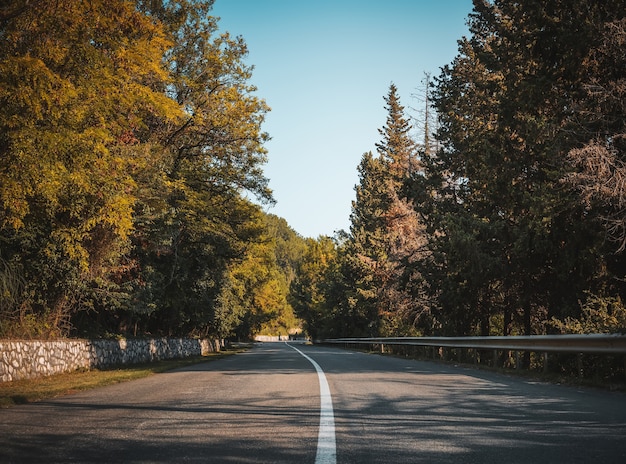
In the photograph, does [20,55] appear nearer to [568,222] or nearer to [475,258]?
[568,222]

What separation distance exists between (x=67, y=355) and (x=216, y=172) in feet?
43.1

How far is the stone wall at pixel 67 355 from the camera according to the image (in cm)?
1161

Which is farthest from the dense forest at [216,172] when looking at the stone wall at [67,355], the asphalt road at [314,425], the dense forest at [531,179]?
the asphalt road at [314,425]

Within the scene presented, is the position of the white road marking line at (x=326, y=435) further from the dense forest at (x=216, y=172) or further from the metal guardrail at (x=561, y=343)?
the dense forest at (x=216, y=172)

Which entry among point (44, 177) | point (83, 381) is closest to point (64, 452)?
point (44, 177)

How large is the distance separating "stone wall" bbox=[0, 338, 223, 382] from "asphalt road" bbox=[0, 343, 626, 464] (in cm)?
333

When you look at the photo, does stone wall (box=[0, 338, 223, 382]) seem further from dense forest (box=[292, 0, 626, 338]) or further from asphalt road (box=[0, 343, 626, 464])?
dense forest (box=[292, 0, 626, 338])

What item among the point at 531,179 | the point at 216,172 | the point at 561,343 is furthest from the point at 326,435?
the point at 216,172

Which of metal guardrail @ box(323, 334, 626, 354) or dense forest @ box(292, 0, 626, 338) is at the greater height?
dense forest @ box(292, 0, 626, 338)

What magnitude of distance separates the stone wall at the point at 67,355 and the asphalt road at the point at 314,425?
131 inches

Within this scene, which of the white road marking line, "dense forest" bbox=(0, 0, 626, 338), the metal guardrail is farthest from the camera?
"dense forest" bbox=(0, 0, 626, 338)

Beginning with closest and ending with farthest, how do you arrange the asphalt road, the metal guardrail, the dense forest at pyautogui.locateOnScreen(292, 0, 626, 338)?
the asphalt road, the metal guardrail, the dense forest at pyautogui.locateOnScreen(292, 0, 626, 338)

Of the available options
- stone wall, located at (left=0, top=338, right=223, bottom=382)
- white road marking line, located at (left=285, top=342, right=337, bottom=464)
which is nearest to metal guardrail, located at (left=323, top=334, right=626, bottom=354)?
white road marking line, located at (left=285, top=342, right=337, bottom=464)

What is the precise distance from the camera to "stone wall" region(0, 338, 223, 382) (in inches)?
457
